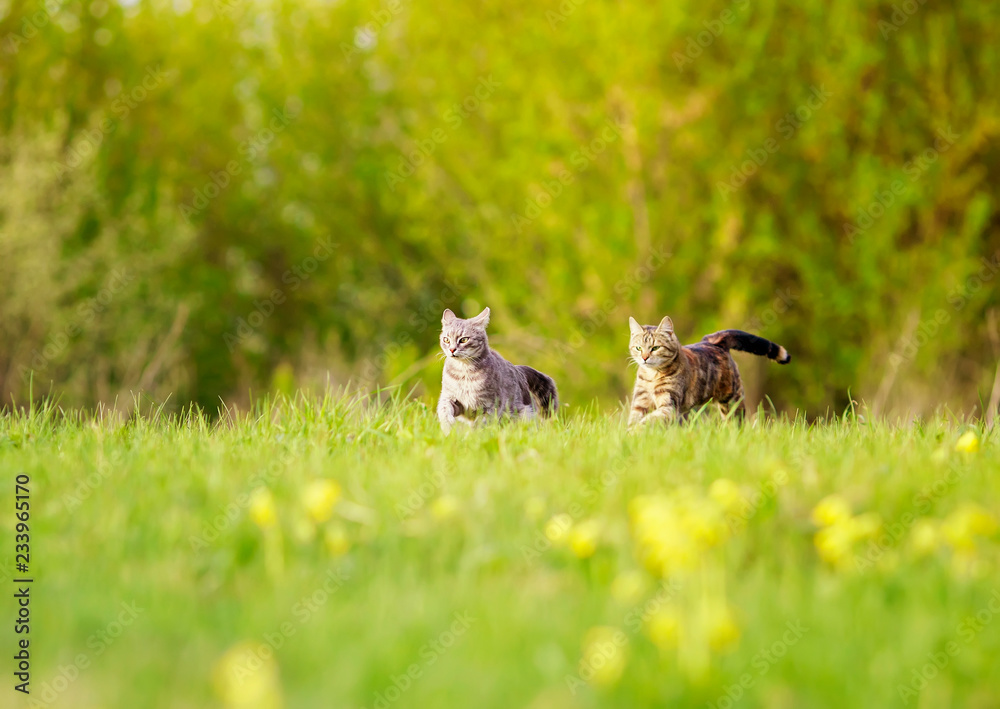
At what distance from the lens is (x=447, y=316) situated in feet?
18.9

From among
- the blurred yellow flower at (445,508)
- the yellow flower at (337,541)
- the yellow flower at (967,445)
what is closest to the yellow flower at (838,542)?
the blurred yellow flower at (445,508)

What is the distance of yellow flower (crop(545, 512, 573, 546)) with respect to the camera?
2.87 metres

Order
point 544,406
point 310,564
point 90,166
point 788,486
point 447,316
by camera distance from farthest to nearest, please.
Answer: point 90,166 → point 544,406 → point 447,316 → point 788,486 → point 310,564

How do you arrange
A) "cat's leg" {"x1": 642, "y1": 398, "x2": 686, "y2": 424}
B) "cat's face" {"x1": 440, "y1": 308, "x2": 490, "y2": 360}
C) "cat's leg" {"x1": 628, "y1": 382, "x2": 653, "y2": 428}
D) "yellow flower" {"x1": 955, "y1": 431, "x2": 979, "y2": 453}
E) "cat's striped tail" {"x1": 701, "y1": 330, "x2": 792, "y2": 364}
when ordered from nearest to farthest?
"yellow flower" {"x1": 955, "y1": 431, "x2": 979, "y2": 453} → "cat's leg" {"x1": 642, "y1": 398, "x2": 686, "y2": 424} → "cat's face" {"x1": 440, "y1": 308, "x2": 490, "y2": 360} → "cat's leg" {"x1": 628, "y1": 382, "x2": 653, "y2": 428} → "cat's striped tail" {"x1": 701, "y1": 330, "x2": 792, "y2": 364}

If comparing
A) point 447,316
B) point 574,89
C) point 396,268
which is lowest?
point 396,268

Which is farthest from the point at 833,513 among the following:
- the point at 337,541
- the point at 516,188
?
the point at 516,188

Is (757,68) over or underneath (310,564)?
over

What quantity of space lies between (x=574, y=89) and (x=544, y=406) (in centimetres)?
515

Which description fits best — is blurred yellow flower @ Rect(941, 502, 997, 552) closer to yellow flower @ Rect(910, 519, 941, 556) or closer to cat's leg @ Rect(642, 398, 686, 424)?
yellow flower @ Rect(910, 519, 941, 556)

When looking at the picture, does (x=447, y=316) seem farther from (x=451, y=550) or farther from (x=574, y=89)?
(x=574, y=89)

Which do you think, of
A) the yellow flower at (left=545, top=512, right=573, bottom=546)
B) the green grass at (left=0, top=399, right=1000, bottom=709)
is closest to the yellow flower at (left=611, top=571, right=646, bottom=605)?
the green grass at (left=0, top=399, right=1000, bottom=709)

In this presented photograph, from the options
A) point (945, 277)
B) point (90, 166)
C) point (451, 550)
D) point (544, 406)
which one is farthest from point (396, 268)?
point (451, 550)

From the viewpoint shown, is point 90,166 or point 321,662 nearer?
point 321,662

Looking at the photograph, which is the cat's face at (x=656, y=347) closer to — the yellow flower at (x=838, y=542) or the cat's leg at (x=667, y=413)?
the cat's leg at (x=667, y=413)
